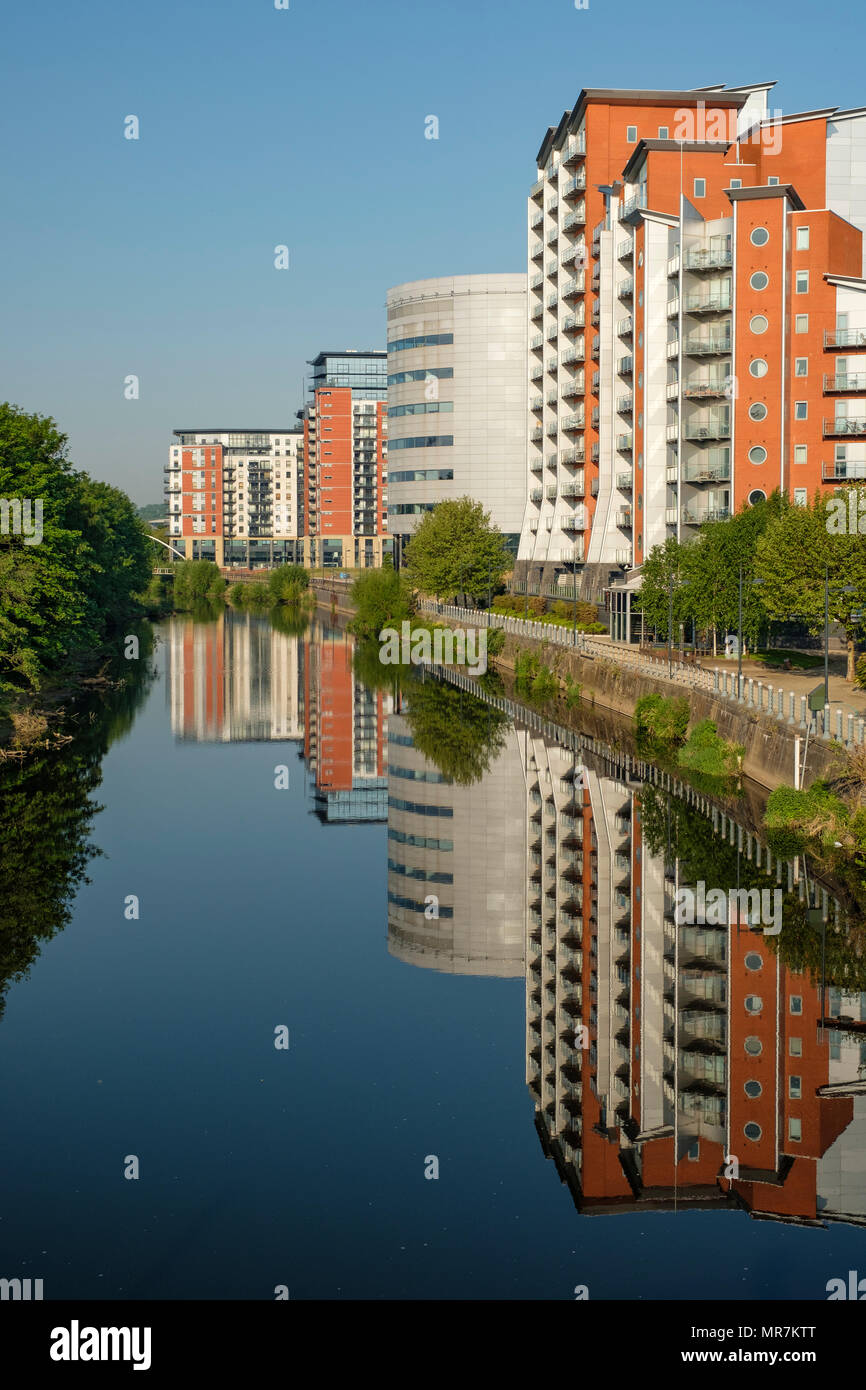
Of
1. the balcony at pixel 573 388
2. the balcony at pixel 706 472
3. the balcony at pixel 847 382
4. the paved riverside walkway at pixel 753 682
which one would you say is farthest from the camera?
the balcony at pixel 573 388

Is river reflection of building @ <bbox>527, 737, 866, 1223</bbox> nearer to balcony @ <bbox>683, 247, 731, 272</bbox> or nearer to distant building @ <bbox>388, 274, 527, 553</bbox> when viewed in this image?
balcony @ <bbox>683, 247, 731, 272</bbox>

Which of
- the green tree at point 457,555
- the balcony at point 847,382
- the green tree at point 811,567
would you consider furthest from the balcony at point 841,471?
the green tree at point 457,555

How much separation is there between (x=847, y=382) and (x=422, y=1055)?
4505 cm

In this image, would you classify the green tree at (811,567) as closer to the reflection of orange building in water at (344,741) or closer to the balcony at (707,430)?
the reflection of orange building in water at (344,741)

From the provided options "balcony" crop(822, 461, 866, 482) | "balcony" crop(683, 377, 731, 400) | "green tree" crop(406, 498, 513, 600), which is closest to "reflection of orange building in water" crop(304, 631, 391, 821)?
"green tree" crop(406, 498, 513, 600)

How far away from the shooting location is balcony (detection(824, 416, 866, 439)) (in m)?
57.2

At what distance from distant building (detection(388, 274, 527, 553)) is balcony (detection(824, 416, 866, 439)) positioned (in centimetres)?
4319

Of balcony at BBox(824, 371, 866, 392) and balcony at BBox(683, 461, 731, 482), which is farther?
balcony at BBox(683, 461, 731, 482)

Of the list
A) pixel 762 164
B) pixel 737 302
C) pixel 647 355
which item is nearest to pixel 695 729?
pixel 737 302

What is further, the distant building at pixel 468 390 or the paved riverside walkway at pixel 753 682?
the distant building at pixel 468 390

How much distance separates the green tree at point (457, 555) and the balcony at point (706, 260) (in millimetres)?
27742

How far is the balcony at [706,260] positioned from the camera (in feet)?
192

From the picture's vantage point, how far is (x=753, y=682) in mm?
38469

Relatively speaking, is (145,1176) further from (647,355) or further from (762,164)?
(762,164)
